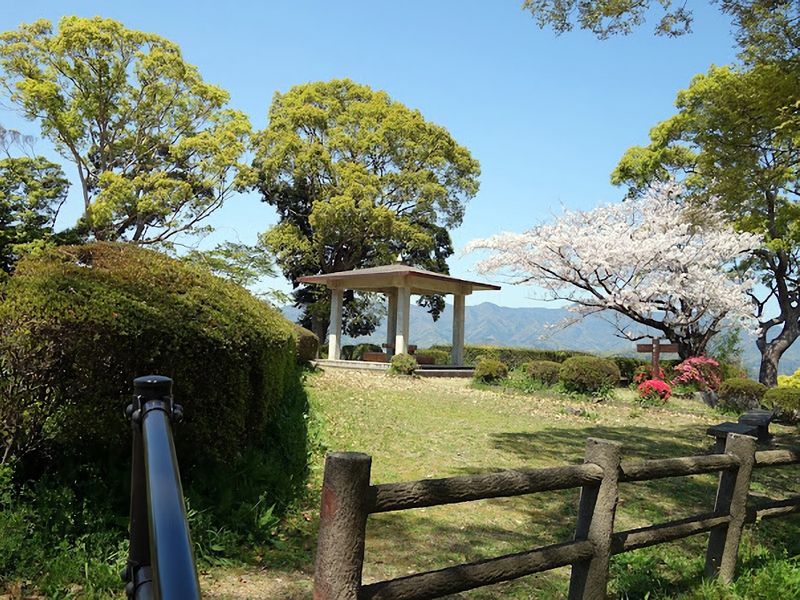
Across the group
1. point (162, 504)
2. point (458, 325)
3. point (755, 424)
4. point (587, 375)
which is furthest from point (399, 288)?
point (162, 504)

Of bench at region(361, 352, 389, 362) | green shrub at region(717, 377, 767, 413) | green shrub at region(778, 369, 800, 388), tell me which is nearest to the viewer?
green shrub at region(717, 377, 767, 413)

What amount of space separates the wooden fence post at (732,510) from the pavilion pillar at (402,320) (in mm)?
17248

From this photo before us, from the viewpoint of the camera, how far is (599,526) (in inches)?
128

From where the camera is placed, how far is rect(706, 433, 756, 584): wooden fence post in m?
4.00

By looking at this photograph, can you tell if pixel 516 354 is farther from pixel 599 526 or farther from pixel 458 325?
pixel 599 526

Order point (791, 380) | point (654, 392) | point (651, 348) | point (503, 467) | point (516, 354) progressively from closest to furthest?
point (503, 467) → point (654, 392) → point (791, 380) → point (651, 348) → point (516, 354)

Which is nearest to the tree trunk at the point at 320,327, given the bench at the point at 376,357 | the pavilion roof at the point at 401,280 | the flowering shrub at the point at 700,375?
the pavilion roof at the point at 401,280

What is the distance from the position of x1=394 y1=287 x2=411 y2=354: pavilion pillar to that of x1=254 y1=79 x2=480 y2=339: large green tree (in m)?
7.76

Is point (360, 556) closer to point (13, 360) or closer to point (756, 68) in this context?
point (13, 360)

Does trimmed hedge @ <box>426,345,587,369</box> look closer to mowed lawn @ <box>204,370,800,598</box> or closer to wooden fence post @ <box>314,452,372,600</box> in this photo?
mowed lawn @ <box>204,370,800,598</box>

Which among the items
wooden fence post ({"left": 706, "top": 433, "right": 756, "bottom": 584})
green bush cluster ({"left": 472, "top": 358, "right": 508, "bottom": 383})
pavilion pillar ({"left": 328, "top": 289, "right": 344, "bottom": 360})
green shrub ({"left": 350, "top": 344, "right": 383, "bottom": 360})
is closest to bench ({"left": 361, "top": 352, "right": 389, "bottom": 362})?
pavilion pillar ({"left": 328, "top": 289, "right": 344, "bottom": 360})

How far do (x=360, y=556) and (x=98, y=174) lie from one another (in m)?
27.7

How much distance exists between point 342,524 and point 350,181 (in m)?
27.3

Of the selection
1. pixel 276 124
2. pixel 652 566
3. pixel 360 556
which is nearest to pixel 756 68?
pixel 652 566
